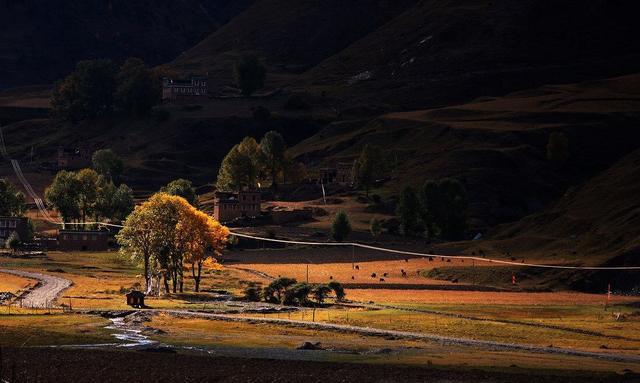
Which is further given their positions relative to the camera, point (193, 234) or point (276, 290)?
point (193, 234)

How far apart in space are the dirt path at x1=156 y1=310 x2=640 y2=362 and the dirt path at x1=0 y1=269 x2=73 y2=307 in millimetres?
14599

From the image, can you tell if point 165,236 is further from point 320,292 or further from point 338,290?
point 338,290

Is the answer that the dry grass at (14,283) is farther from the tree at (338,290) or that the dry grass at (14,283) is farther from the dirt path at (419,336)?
the tree at (338,290)

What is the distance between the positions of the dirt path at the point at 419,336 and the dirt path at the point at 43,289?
575 inches

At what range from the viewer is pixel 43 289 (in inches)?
5846

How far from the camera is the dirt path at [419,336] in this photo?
329 ft

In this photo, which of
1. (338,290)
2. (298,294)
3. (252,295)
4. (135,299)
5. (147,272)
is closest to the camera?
(135,299)

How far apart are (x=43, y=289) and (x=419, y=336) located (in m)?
53.2

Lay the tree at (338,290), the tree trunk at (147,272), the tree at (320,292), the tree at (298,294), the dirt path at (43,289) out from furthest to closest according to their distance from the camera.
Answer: the tree trunk at (147,272), the tree at (338,290), the tree at (320,292), the tree at (298,294), the dirt path at (43,289)

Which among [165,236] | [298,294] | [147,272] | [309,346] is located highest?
[165,236]

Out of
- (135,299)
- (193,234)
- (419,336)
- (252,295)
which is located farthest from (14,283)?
(419,336)

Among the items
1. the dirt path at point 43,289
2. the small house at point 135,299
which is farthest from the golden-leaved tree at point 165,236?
the small house at point 135,299

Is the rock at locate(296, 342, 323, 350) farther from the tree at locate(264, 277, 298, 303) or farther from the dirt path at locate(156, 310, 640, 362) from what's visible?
the tree at locate(264, 277, 298, 303)

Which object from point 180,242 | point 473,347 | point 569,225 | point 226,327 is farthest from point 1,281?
point 569,225
